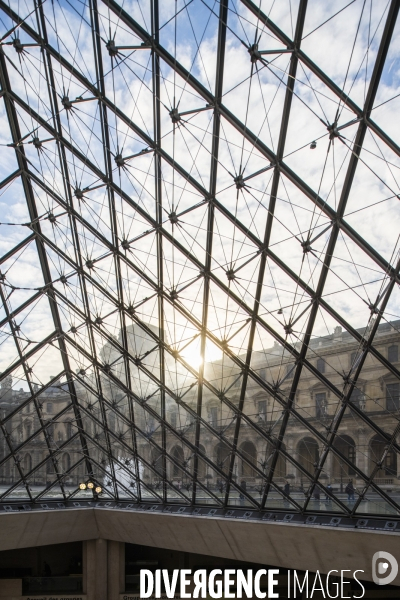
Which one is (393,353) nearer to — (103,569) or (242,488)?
(242,488)

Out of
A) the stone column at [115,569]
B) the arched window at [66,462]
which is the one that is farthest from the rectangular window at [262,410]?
the stone column at [115,569]

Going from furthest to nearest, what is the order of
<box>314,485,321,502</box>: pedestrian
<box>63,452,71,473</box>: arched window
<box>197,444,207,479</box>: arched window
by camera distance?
1. <box>63,452,71,473</box>: arched window
2. <box>197,444,207,479</box>: arched window
3. <box>314,485,321,502</box>: pedestrian

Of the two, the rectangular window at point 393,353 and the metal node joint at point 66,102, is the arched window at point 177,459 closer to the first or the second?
the rectangular window at point 393,353

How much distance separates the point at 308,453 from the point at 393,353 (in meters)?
5.82

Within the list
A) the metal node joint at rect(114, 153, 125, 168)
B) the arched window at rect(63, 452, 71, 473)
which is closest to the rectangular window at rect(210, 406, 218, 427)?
the arched window at rect(63, 452, 71, 473)

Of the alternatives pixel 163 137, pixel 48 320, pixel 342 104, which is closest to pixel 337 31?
pixel 342 104

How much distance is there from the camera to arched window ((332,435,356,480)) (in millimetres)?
21125

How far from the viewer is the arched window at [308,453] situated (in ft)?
73.4

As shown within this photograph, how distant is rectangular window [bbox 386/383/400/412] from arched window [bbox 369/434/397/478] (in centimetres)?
128

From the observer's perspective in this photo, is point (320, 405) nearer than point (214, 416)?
Yes

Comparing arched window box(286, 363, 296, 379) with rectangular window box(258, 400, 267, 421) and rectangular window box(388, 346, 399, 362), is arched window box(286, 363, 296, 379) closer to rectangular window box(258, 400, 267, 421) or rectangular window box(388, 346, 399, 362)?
rectangular window box(258, 400, 267, 421)

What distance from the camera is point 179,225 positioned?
2219cm

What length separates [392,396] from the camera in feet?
63.1

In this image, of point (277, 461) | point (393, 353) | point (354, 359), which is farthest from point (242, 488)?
point (393, 353)
